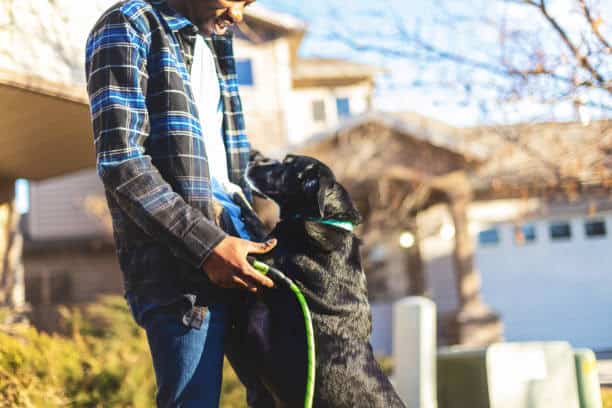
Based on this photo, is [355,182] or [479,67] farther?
[355,182]

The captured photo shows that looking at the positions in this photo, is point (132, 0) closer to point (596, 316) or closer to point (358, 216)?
point (358, 216)

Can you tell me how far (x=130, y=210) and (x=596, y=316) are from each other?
14384 mm

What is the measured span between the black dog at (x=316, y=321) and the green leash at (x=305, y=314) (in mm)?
17

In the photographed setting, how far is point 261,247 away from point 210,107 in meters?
0.59

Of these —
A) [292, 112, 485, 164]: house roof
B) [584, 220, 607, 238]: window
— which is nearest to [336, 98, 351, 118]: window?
[292, 112, 485, 164]: house roof

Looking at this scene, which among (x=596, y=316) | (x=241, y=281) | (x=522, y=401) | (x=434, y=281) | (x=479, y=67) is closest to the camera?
(x=241, y=281)

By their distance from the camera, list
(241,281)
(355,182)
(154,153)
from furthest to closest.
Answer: (355,182), (154,153), (241,281)


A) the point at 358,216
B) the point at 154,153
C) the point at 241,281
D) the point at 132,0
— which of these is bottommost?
the point at 241,281

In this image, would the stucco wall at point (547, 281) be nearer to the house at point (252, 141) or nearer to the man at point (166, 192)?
the house at point (252, 141)

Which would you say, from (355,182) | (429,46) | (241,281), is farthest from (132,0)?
(355,182)

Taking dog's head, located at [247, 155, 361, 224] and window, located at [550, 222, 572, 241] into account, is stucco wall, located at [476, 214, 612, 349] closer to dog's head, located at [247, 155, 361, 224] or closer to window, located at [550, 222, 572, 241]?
window, located at [550, 222, 572, 241]

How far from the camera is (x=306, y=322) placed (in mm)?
1752

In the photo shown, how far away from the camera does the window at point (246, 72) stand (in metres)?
16.8

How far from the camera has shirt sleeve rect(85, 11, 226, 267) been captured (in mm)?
1696
